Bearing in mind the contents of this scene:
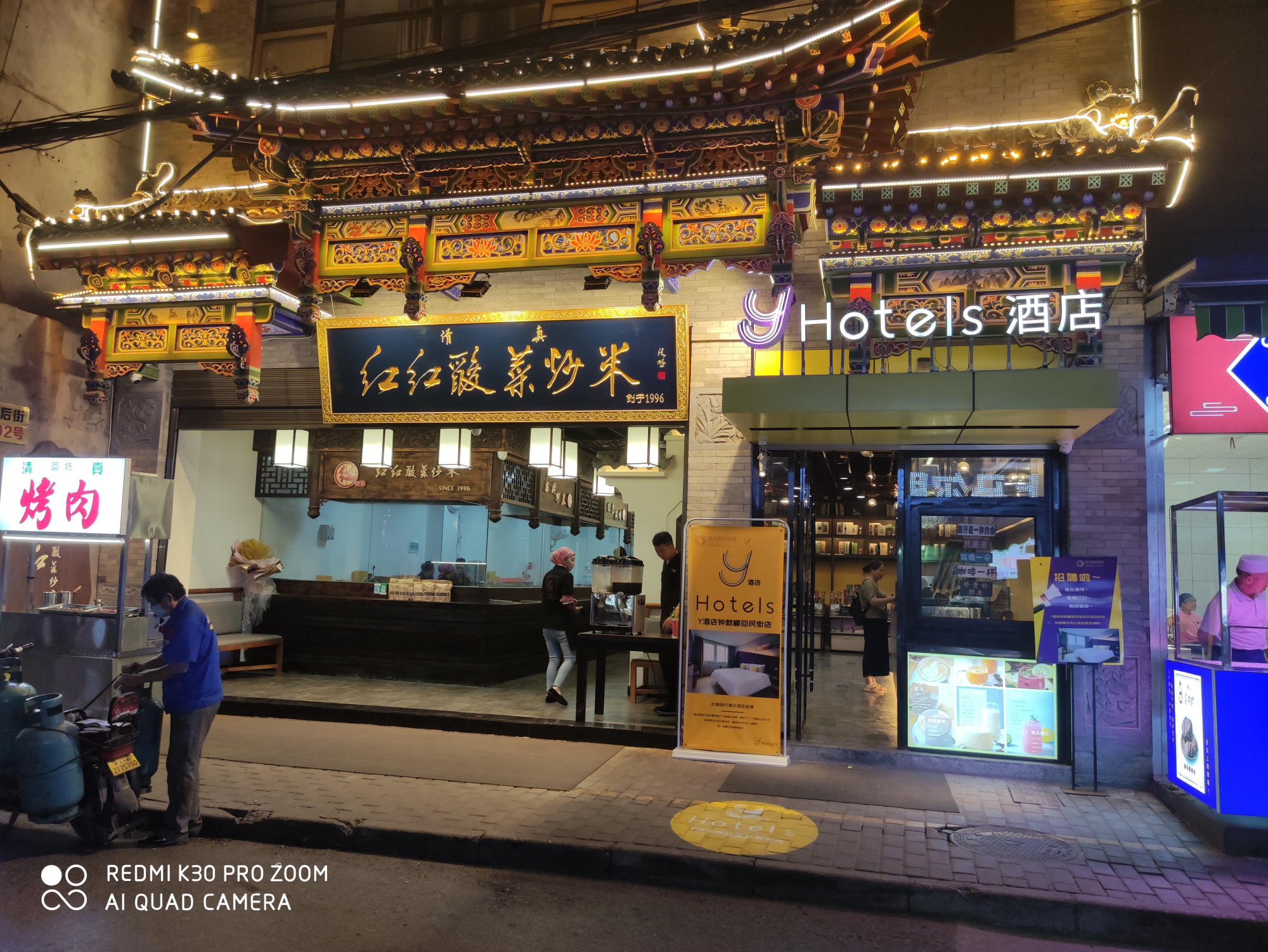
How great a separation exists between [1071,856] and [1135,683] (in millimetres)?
2626

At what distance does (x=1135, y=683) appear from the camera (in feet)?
24.0

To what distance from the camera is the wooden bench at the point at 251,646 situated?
1085 cm

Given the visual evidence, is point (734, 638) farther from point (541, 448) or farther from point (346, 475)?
point (346, 475)

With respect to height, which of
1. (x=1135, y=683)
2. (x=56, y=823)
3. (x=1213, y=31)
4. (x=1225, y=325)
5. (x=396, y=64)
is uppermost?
(x=1213, y=31)

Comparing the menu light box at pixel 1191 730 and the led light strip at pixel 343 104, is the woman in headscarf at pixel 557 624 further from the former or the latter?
the menu light box at pixel 1191 730

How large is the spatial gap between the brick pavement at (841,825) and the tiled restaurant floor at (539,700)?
1.47 metres

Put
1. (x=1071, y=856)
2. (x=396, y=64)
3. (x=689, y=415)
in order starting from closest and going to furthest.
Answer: (x=1071, y=856), (x=396, y=64), (x=689, y=415)

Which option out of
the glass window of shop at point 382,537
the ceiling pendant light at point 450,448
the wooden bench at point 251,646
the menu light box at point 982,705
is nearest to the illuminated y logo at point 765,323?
the menu light box at point 982,705

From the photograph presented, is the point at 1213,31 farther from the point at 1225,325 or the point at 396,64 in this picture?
the point at 396,64

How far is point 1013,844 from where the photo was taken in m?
5.55

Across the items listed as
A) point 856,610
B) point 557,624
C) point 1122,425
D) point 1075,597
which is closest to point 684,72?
point 1122,425

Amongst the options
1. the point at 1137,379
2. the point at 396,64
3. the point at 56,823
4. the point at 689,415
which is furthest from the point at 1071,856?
the point at 396,64

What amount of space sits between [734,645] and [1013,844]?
9.53ft

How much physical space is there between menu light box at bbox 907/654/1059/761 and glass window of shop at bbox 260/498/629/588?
8.02 metres
